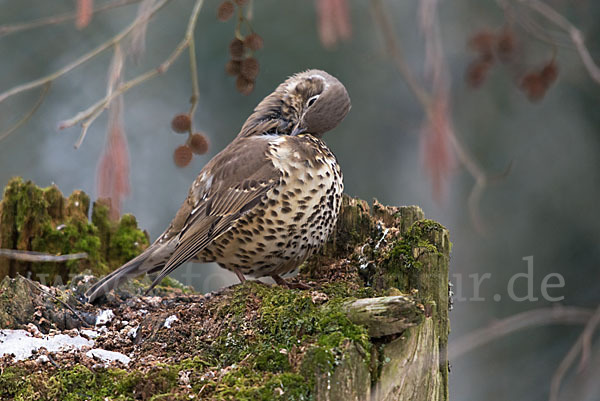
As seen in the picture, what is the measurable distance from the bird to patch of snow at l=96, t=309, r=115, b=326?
7.1 inches

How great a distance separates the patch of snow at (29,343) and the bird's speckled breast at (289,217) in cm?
86

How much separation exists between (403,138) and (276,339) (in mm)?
4288

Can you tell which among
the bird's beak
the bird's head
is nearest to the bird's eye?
the bird's head

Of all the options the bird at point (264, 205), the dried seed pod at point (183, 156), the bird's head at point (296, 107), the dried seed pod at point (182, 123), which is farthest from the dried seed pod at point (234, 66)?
the bird's head at point (296, 107)

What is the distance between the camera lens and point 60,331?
3283 mm

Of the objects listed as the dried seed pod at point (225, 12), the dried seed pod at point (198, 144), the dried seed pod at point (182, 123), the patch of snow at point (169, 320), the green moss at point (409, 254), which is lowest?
the patch of snow at point (169, 320)

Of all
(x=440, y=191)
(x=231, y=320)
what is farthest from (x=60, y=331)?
(x=440, y=191)

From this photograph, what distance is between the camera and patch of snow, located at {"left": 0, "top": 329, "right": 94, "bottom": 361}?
2.89 m

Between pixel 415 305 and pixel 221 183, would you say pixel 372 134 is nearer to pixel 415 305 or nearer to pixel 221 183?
pixel 221 183

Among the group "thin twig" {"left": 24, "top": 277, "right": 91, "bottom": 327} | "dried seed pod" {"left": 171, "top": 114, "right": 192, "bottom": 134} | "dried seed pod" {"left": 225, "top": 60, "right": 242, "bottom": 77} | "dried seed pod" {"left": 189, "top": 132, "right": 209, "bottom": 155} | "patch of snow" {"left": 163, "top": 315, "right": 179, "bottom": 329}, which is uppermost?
"dried seed pod" {"left": 225, "top": 60, "right": 242, "bottom": 77}

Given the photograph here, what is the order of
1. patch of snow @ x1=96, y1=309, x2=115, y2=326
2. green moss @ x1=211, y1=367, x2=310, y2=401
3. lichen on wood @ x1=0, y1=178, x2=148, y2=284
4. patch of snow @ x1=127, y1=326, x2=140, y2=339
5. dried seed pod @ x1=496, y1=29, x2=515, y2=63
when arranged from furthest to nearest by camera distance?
lichen on wood @ x1=0, y1=178, x2=148, y2=284, patch of snow @ x1=96, y1=309, x2=115, y2=326, patch of snow @ x1=127, y1=326, x2=140, y2=339, green moss @ x1=211, y1=367, x2=310, y2=401, dried seed pod @ x1=496, y1=29, x2=515, y2=63

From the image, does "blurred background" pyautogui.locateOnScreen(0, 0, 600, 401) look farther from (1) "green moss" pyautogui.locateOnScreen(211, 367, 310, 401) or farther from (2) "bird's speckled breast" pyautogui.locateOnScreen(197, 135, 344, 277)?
(1) "green moss" pyautogui.locateOnScreen(211, 367, 310, 401)

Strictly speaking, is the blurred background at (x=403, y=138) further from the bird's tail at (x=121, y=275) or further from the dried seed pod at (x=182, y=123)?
the dried seed pod at (x=182, y=123)

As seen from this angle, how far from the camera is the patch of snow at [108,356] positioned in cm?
289
